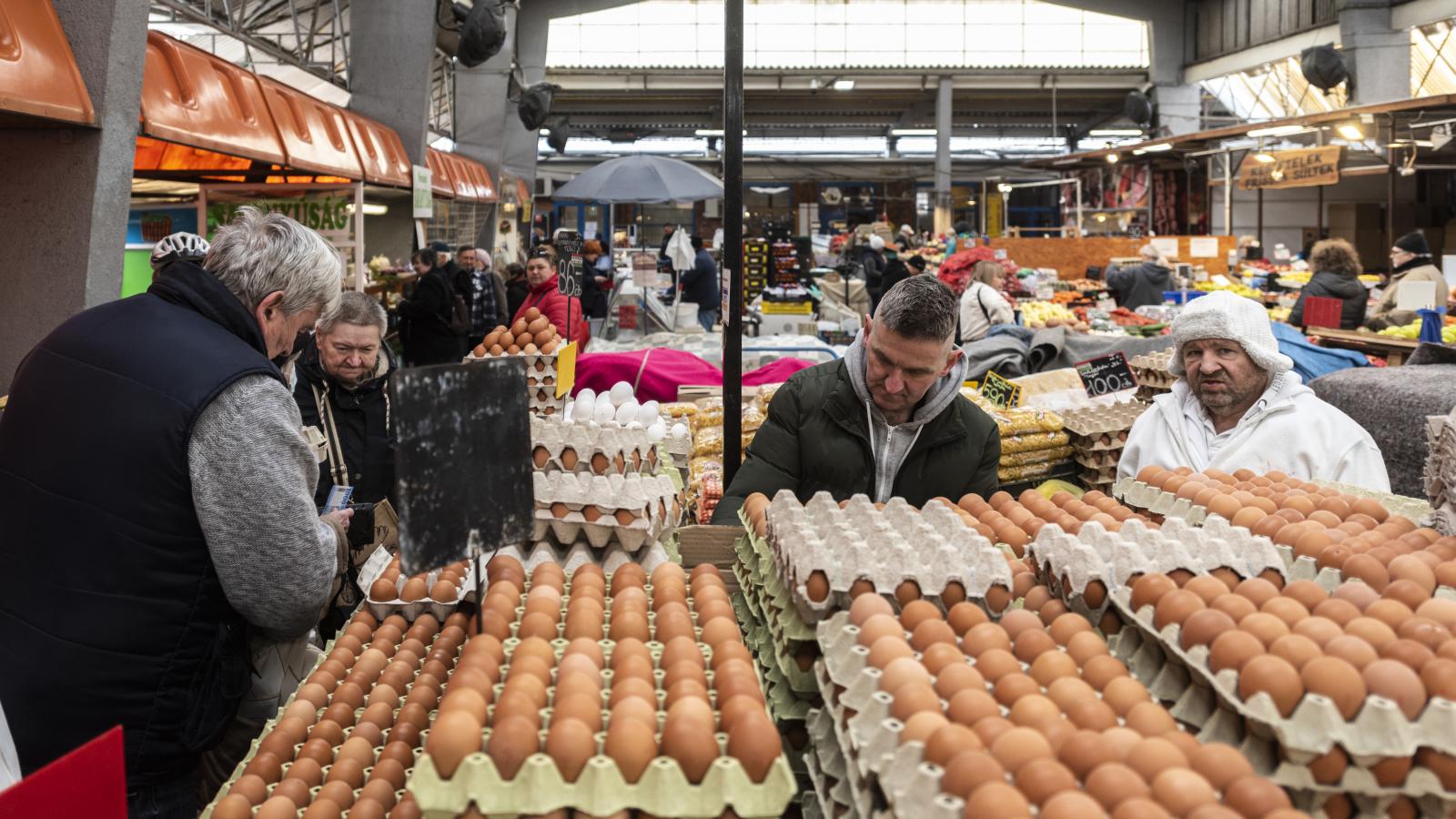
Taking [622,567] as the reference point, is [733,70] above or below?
above

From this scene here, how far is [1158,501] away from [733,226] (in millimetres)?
1463

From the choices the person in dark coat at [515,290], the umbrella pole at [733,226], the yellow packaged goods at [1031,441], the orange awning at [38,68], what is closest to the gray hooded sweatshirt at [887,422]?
the umbrella pole at [733,226]

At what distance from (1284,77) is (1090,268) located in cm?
810

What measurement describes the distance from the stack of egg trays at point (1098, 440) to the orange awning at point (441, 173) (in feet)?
43.1

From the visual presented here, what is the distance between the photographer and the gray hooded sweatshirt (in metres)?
3.40

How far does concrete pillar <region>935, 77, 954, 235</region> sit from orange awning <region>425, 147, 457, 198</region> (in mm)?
12982

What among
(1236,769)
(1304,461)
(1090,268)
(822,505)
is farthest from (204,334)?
(1090,268)

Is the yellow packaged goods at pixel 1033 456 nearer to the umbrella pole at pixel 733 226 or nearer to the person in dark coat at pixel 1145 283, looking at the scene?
the umbrella pole at pixel 733 226

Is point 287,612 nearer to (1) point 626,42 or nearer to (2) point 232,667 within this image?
(2) point 232,667

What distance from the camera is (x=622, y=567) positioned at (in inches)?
89.8

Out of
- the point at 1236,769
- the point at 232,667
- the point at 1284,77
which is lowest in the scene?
the point at 232,667

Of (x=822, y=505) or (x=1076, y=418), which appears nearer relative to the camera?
(x=822, y=505)

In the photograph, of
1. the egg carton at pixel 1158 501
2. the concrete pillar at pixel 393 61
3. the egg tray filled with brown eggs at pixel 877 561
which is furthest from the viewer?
the concrete pillar at pixel 393 61

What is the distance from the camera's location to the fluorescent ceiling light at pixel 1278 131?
15.2 m
